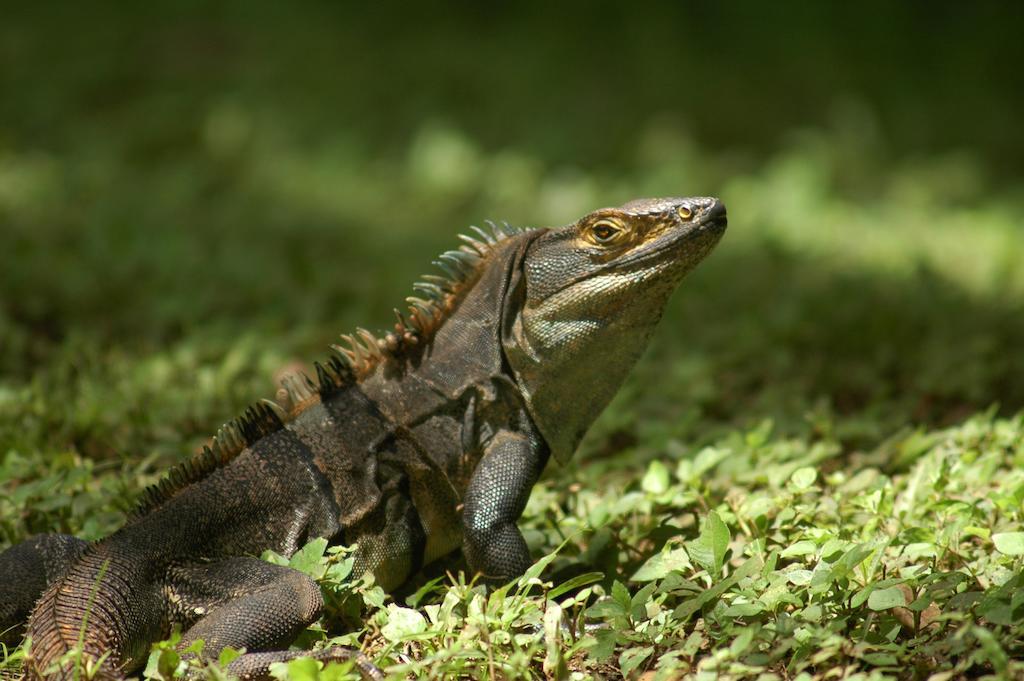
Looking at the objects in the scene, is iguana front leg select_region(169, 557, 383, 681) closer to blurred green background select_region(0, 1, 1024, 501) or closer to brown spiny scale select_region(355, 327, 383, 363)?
brown spiny scale select_region(355, 327, 383, 363)

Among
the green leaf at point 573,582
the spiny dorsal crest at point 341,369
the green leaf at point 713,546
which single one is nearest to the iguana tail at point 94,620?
the spiny dorsal crest at point 341,369

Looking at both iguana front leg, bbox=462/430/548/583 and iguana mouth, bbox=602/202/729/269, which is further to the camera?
iguana mouth, bbox=602/202/729/269

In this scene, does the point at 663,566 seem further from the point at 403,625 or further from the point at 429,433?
the point at 429,433

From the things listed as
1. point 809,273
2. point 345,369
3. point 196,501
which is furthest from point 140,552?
point 809,273

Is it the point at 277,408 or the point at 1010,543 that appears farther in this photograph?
the point at 277,408

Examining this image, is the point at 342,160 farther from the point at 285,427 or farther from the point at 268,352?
the point at 285,427

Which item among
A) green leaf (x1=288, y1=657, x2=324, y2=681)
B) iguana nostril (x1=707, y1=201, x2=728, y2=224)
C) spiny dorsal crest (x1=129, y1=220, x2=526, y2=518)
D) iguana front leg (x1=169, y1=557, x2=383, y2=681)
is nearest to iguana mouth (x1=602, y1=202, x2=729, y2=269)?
iguana nostril (x1=707, y1=201, x2=728, y2=224)

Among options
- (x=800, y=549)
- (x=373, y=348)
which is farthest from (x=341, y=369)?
(x=800, y=549)
